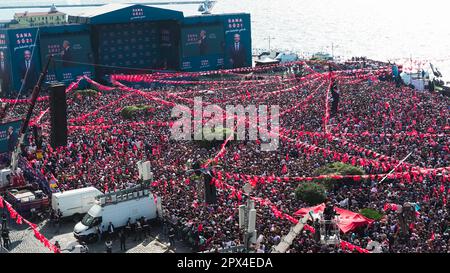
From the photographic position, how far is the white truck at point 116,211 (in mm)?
21781

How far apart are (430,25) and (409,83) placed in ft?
354

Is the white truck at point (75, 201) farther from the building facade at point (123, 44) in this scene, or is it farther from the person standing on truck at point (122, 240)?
the building facade at point (123, 44)

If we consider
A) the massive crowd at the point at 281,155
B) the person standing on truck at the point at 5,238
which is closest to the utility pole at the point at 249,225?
the massive crowd at the point at 281,155

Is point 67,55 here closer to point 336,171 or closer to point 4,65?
point 4,65

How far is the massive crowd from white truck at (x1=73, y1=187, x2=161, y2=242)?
0.82 meters

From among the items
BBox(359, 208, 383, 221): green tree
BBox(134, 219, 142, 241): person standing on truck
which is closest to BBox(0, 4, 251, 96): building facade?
BBox(134, 219, 142, 241): person standing on truck

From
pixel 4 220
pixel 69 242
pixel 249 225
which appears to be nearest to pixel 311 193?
pixel 249 225

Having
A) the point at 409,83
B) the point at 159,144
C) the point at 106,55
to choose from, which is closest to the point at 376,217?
the point at 159,144

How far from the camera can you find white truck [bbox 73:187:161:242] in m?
21.8

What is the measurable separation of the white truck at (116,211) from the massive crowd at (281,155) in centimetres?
82

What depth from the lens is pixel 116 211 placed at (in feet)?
72.3

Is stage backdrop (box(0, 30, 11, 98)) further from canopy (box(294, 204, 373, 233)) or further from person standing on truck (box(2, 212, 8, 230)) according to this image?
canopy (box(294, 204, 373, 233))

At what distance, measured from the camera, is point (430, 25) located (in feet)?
496
